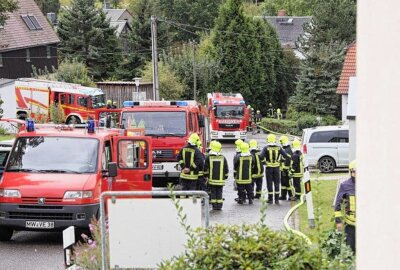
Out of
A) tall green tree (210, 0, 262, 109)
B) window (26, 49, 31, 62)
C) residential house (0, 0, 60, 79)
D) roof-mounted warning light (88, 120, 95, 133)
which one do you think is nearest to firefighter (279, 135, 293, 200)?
roof-mounted warning light (88, 120, 95, 133)

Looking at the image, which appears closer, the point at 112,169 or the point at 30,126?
the point at 112,169

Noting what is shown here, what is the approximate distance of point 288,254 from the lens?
620 centimetres

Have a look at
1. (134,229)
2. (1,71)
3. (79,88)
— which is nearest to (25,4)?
(1,71)

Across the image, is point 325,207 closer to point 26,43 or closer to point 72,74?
point 72,74

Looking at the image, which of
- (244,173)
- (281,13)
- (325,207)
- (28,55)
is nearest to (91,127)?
(244,173)

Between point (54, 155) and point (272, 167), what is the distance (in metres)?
6.54

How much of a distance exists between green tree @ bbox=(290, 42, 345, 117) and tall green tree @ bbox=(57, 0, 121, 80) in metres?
15.0

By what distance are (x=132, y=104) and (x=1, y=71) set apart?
3755 centimetres

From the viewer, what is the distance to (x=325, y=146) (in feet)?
96.5

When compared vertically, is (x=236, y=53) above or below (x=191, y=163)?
above

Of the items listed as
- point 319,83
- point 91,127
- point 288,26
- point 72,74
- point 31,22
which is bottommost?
point 91,127

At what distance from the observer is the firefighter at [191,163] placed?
681 inches

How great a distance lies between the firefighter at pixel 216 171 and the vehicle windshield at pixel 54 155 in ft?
12.3

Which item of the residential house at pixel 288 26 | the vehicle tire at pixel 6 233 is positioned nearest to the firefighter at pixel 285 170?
the vehicle tire at pixel 6 233
